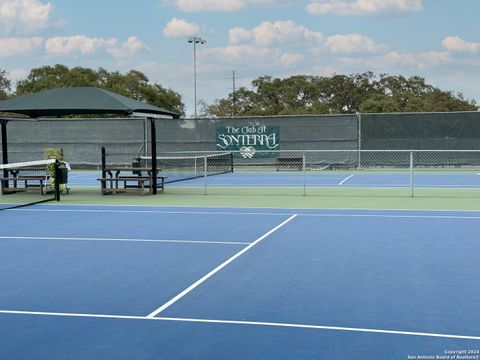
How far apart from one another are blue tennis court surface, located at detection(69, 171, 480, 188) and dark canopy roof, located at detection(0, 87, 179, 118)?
4576 millimetres

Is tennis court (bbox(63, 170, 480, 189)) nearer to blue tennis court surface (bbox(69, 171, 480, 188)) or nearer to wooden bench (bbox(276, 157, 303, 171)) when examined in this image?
blue tennis court surface (bbox(69, 171, 480, 188))

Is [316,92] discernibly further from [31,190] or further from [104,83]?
[31,190]

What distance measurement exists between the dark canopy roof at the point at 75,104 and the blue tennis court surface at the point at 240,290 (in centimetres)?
664

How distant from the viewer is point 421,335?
18.6ft

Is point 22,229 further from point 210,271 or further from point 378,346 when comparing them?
point 378,346

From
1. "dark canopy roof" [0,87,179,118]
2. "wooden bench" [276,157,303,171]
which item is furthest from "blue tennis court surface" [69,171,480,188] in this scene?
"dark canopy roof" [0,87,179,118]

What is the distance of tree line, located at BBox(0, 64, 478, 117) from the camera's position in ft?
236

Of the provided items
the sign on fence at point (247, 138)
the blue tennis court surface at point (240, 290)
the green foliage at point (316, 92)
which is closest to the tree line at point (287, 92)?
the green foliage at point (316, 92)

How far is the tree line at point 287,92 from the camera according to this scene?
236 ft

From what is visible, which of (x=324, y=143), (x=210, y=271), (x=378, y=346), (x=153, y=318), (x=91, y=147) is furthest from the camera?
(x=91, y=147)

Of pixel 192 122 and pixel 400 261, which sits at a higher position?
pixel 192 122

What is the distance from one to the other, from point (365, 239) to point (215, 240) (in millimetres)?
2446

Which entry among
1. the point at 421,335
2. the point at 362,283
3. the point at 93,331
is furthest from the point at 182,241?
the point at 421,335

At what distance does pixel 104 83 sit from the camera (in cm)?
7675
